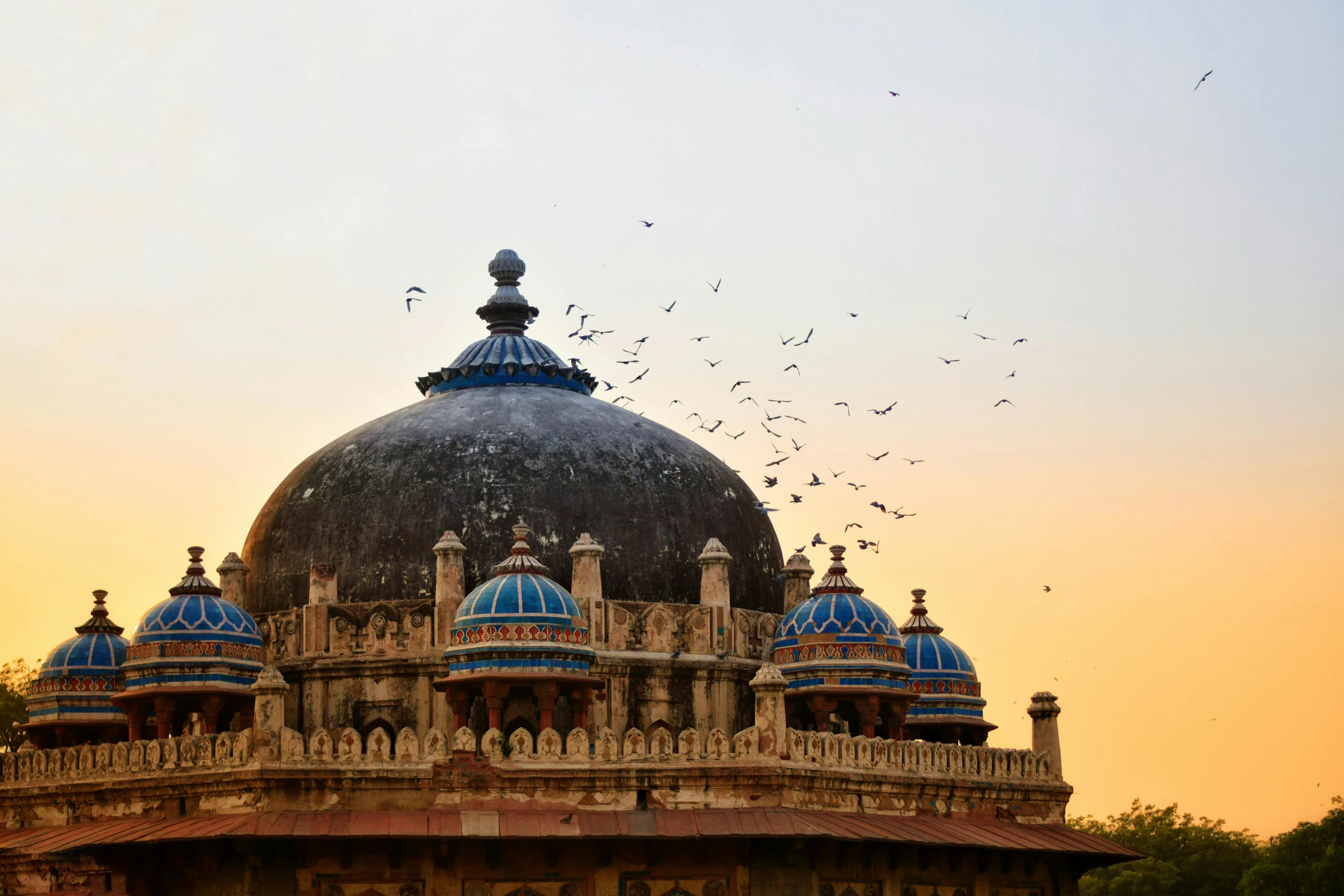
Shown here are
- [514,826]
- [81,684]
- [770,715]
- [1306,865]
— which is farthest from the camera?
[1306,865]

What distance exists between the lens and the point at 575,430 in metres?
35.0

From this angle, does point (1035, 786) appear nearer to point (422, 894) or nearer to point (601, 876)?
point (601, 876)

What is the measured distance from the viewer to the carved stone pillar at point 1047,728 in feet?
112

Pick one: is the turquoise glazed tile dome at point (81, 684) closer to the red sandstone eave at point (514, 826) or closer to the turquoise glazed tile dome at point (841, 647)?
the red sandstone eave at point (514, 826)

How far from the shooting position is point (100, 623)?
35.4 m

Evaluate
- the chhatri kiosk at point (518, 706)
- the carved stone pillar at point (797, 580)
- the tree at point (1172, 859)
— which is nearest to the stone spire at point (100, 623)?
the chhatri kiosk at point (518, 706)

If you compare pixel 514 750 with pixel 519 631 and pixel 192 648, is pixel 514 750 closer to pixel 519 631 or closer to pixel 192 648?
pixel 519 631

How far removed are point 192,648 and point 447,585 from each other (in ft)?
13.2

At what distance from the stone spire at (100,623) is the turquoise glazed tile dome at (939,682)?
45.6 ft

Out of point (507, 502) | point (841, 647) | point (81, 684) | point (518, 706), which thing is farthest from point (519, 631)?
point (81, 684)

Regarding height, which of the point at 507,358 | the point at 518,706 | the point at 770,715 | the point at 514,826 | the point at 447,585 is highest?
the point at 507,358

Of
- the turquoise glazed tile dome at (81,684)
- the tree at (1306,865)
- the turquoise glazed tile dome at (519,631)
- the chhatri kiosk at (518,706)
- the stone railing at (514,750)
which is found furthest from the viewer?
the tree at (1306,865)

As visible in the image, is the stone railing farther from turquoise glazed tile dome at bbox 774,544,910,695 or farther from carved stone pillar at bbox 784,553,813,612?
carved stone pillar at bbox 784,553,813,612

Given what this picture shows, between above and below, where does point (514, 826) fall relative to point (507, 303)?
below
